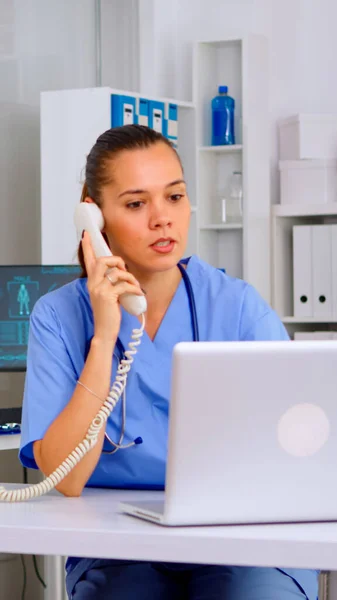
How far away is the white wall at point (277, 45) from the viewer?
462 centimetres

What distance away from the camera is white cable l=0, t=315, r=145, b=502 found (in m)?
1.35

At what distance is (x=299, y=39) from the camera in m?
4.67

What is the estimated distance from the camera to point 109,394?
4.80 feet

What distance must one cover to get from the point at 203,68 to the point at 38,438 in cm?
351

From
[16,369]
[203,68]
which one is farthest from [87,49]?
[16,369]

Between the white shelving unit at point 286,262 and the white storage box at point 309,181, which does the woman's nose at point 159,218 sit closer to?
the white shelving unit at point 286,262

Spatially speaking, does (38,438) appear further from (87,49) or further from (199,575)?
(87,49)

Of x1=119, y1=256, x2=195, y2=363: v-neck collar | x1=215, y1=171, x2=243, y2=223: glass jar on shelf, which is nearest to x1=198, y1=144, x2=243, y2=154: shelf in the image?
x1=215, y1=171, x2=243, y2=223: glass jar on shelf

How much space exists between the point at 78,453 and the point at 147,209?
452mm

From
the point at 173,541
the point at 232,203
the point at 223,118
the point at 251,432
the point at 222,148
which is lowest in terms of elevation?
the point at 173,541

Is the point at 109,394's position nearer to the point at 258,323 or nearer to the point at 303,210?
the point at 258,323

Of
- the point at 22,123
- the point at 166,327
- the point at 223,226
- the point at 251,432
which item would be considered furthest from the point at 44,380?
the point at 223,226

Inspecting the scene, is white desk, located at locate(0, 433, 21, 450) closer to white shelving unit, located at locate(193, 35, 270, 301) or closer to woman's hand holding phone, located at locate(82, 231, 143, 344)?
woman's hand holding phone, located at locate(82, 231, 143, 344)

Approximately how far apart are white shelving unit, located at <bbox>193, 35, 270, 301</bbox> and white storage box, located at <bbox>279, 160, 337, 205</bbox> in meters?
0.11
